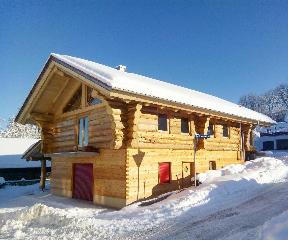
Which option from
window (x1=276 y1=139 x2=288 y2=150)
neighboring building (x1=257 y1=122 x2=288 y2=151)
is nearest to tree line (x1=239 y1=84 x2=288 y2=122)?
neighboring building (x1=257 y1=122 x2=288 y2=151)

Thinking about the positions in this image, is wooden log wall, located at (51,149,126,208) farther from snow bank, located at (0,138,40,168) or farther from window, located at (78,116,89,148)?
snow bank, located at (0,138,40,168)

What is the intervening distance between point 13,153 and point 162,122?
2414cm

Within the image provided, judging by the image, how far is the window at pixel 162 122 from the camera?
49.2ft

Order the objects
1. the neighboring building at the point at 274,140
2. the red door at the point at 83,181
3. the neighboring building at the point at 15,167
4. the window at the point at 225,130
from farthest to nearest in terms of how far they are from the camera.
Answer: the neighboring building at the point at 274,140 < the neighboring building at the point at 15,167 < the window at the point at 225,130 < the red door at the point at 83,181

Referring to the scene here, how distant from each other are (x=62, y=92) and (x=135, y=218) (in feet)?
30.6

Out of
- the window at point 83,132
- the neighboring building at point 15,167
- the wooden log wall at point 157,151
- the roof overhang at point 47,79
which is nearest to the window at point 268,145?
the wooden log wall at point 157,151

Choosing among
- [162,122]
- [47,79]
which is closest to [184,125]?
[162,122]

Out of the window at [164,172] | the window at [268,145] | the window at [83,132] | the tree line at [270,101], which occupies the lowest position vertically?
the window at [164,172]

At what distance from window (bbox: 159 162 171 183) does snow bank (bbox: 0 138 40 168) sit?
2025 centimetres

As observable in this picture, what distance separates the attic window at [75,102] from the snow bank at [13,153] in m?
15.8

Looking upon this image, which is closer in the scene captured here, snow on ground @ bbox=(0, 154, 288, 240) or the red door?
snow on ground @ bbox=(0, 154, 288, 240)

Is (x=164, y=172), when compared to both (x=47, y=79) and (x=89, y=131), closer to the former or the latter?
(x=89, y=131)

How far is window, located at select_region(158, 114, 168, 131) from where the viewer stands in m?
15.0

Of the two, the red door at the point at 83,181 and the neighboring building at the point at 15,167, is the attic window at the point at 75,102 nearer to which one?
the red door at the point at 83,181
